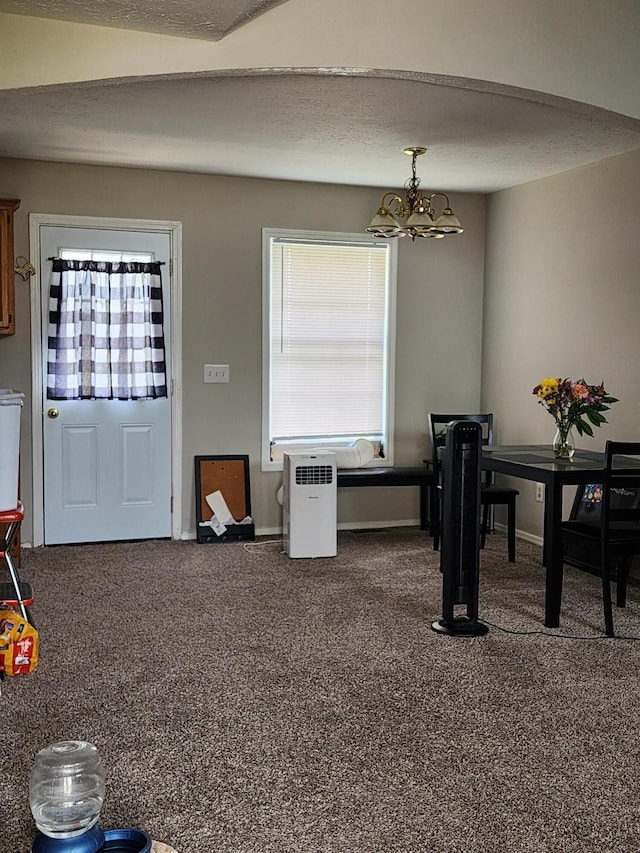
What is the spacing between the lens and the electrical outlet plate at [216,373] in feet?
19.2

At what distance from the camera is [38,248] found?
5.41 m

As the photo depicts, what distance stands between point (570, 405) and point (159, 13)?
2697mm

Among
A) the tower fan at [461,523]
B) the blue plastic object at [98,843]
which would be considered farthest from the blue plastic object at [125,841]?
the tower fan at [461,523]

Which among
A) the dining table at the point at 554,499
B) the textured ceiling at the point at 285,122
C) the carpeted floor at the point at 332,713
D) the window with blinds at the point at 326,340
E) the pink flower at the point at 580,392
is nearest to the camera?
the carpeted floor at the point at 332,713

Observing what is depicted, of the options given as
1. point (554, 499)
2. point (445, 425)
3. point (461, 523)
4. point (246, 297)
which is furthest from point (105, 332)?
point (554, 499)

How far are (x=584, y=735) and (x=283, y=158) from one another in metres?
3.79

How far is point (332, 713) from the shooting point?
118 inches

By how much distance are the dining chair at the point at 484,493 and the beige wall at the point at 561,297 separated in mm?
259

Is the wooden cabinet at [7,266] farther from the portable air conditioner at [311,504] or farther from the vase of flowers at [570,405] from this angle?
the vase of flowers at [570,405]

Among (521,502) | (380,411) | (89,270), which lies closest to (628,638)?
(521,502)

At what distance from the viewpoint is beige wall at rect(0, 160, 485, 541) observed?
5461mm

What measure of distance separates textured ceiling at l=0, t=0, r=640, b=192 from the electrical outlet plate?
1.33 m

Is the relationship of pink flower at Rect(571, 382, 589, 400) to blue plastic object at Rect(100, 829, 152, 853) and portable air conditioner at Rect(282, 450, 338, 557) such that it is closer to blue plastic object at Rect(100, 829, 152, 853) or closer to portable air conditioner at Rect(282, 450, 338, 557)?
portable air conditioner at Rect(282, 450, 338, 557)

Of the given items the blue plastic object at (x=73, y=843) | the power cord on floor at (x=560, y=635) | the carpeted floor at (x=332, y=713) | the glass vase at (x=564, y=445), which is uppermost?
the glass vase at (x=564, y=445)
